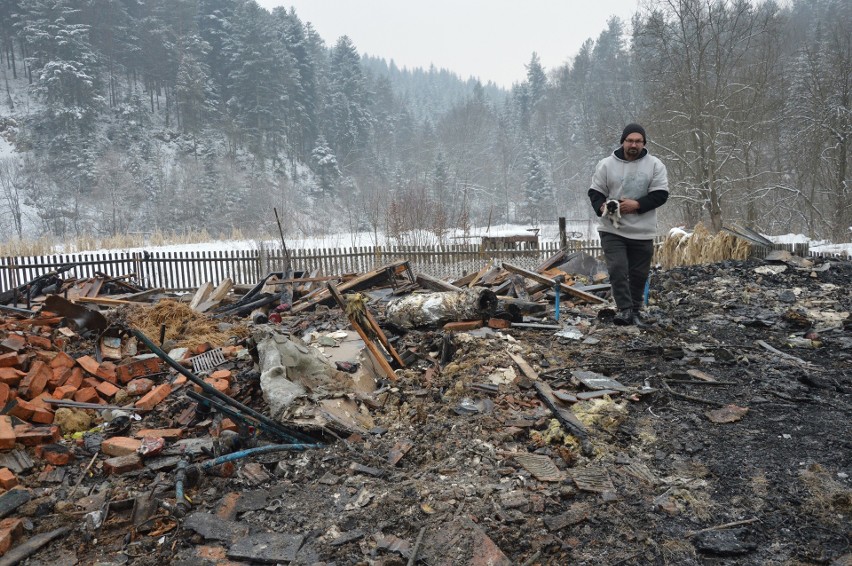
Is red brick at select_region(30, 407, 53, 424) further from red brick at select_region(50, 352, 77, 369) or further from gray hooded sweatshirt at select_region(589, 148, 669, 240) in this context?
gray hooded sweatshirt at select_region(589, 148, 669, 240)

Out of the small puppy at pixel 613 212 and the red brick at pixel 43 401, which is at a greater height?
the small puppy at pixel 613 212

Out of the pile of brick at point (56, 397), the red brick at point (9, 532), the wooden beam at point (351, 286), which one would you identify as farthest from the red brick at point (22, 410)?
the wooden beam at point (351, 286)

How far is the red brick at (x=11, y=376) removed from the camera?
395 cm

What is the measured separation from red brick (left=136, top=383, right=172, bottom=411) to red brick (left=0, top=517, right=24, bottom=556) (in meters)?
1.53

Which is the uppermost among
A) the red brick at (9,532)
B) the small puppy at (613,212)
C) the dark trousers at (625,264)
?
the small puppy at (613,212)

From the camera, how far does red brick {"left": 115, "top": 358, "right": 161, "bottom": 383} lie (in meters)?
4.65

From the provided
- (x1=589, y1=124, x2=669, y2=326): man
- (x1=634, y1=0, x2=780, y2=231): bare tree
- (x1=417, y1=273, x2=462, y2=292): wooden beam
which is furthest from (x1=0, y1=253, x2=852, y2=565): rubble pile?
(x1=634, y1=0, x2=780, y2=231): bare tree

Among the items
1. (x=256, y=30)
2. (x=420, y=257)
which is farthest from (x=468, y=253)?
(x=256, y=30)

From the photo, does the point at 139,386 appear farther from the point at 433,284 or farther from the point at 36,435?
the point at 433,284

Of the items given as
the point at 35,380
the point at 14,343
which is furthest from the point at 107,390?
the point at 14,343

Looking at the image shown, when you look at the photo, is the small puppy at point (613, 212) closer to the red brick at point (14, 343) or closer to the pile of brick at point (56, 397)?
the pile of brick at point (56, 397)

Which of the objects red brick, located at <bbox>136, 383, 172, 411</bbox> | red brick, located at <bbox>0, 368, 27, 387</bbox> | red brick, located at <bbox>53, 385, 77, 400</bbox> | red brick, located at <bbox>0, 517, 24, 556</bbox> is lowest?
red brick, located at <bbox>0, 517, 24, 556</bbox>

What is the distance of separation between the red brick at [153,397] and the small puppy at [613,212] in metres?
4.49

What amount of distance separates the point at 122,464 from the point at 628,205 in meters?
4.72
